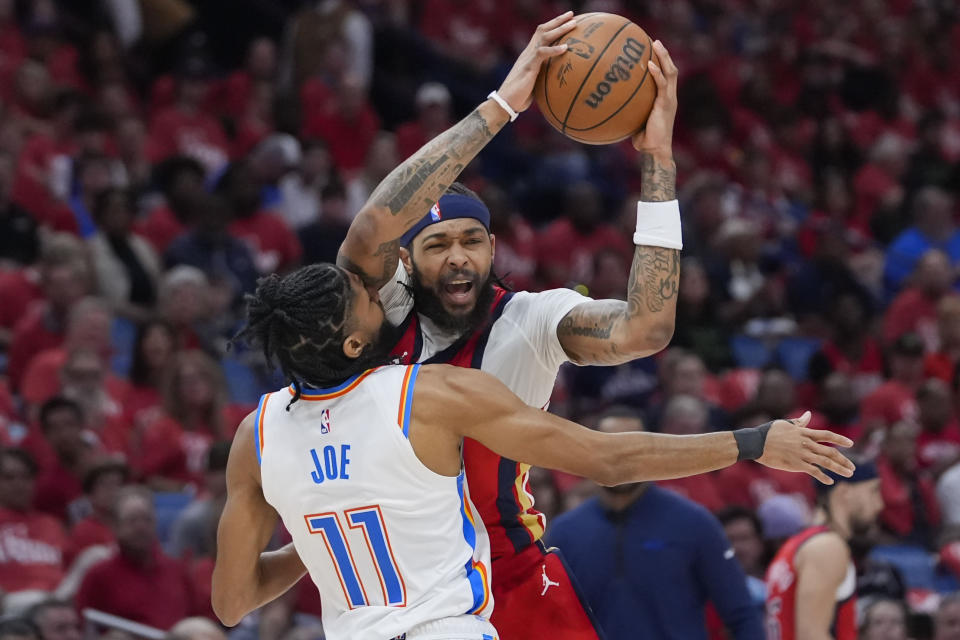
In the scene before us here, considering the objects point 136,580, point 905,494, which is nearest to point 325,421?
point 136,580

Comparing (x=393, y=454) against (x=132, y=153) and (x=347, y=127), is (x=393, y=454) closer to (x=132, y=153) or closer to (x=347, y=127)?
(x=132, y=153)

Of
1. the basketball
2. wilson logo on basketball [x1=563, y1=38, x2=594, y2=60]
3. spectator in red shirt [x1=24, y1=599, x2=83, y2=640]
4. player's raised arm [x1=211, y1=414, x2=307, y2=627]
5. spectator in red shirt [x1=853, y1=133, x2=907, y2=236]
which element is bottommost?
spectator in red shirt [x1=853, y1=133, x2=907, y2=236]

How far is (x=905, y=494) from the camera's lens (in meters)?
9.55

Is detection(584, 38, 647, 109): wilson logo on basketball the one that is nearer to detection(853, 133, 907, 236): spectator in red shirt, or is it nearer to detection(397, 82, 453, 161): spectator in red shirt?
detection(397, 82, 453, 161): spectator in red shirt

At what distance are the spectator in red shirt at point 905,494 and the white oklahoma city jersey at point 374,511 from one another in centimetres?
610

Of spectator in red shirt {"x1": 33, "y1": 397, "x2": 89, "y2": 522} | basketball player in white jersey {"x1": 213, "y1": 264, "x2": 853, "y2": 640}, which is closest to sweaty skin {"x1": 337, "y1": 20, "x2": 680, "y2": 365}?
basketball player in white jersey {"x1": 213, "y1": 264, "x2": 853, "y2": 640}

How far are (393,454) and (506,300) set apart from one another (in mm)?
940

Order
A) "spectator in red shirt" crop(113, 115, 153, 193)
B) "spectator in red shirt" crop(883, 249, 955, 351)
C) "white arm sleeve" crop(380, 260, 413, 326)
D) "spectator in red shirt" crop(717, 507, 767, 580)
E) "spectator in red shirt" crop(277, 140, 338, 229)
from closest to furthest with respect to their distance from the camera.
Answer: "white arm sleeve" crop(380, 260, 413, 326), "spectator in red shirt" crop(717, 507, 767, 580), "spectator in red shirt" crop(113, 115, 153, 193), "spectator in red shirt" crop(277, 140, 338, 229), "spectator in red shirt" crop(883, 249, 955, 351)

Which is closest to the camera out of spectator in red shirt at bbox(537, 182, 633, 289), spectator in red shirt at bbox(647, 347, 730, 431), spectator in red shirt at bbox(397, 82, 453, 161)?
spectator in red shirt at bbox(647, 347, 730, 431)

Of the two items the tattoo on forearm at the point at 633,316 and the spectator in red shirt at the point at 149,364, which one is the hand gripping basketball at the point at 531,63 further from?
the spectator in red shirt at the point at 149,364

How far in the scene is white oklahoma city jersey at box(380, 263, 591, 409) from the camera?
4496 mm

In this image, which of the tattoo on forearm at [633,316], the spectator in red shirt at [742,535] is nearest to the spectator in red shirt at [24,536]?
the spectator in red shirt at [742,535]

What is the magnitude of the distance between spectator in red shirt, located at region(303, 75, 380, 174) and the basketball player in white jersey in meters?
8.36

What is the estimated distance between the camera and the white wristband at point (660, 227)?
4.37 meters
